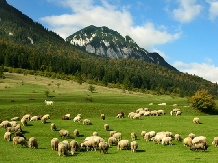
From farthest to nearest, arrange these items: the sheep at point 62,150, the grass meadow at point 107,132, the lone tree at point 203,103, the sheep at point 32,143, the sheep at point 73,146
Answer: the lone tree at point 203,103, the sheep at point 32,143, the sheep at point 73,146, the sheep at point 62,150, the grass meadow at point 107,132

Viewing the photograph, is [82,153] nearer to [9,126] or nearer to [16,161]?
[16,161]

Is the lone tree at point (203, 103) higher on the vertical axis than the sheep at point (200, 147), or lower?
higher

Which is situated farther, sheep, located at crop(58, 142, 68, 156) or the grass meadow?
sheep, located at crop(58, 142, 68, 156)

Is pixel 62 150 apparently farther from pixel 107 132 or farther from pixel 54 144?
pixel 107 132

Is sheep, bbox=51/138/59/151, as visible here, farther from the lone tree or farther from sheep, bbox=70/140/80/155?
the lone tree

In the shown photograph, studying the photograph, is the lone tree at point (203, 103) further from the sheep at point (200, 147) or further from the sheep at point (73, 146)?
the sheep at point (73, 146)

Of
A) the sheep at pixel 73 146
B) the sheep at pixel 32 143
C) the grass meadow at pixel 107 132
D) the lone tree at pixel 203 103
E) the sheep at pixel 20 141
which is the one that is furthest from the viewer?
the lone tree at pixel 203 103

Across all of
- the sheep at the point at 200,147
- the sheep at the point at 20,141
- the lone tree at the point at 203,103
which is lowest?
the sheep at the point at 20,141

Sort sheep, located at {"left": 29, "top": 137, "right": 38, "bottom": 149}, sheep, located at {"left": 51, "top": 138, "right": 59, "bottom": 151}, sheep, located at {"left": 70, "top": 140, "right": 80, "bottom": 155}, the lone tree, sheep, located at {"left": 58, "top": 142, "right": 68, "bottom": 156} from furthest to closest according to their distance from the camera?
the lone tree, sheep, located at {"left": 29, "top": 137, "right": 38, "bottom": 149}, sheep, located at {"left": 51, "top": 138, "right": 59, "bottom": 151}, sheep, located at {"left": 70, "top": 140, "right": 80, "bottom": 155}, sheep, located at {"left": 58, "top": 142, "right": 68, "bottom": 156}

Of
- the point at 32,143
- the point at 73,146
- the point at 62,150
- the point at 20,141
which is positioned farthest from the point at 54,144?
the point at 20,141

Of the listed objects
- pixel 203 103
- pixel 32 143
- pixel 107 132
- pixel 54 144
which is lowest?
pixel 107 132

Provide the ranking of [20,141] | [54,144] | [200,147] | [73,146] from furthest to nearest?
[20,141] → [200,147] → [54,144] → [73,146]

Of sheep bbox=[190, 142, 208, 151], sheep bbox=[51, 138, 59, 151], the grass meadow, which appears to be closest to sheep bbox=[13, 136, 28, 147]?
the grass meadow

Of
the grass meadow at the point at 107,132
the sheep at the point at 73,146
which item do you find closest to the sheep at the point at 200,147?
the grass meadow at the point at 107,132
